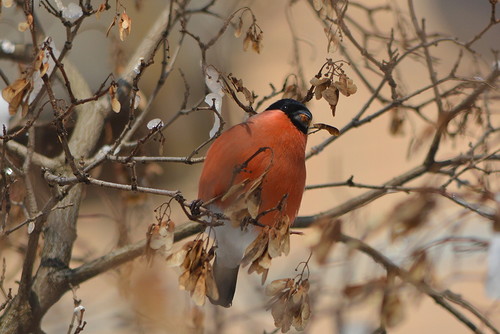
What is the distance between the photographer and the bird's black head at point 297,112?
1744 mm

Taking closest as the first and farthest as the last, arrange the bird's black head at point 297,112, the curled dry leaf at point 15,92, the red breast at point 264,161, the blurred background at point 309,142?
1. the curled dry leaf at point 15,92
2. the red breast at point 264,161
3. the bird's black head at point 297,112
4. the blurred background at point 309,142

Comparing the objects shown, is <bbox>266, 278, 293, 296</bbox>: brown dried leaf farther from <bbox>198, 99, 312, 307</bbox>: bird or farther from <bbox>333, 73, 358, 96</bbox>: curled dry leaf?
<bbox>333, 73, 358, 96</bbox>: curled dry leaf

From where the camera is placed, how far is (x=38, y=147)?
7.89ft

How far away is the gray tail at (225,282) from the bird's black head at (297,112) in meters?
0.39

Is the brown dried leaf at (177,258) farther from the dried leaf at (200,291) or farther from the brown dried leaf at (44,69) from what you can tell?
the brown dried leaf at (44,69)

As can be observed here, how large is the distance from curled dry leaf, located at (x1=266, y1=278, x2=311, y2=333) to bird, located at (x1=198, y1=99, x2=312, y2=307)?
19 centimetres

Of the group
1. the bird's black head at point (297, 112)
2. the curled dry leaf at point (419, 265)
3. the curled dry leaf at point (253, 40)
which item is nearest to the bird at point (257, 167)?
the bird's black head at point (297, 112)

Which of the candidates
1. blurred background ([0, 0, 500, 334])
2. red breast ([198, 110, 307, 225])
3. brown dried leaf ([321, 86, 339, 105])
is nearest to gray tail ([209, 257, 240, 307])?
blurred background ([0, 0, 500, 334])

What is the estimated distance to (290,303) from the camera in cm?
126

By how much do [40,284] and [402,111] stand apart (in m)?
1.10

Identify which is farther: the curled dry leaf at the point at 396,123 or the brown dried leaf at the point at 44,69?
the curled dry leaf at the point at 396,123

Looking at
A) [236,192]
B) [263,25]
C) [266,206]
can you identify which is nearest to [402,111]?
[266,206]

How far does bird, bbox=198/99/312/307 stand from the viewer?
154cm

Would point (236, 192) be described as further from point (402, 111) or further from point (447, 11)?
point (447, 11)
